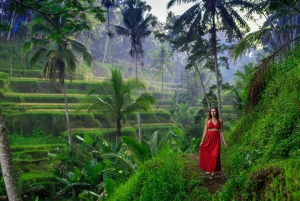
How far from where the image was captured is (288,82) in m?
4.81

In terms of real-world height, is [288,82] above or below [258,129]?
above

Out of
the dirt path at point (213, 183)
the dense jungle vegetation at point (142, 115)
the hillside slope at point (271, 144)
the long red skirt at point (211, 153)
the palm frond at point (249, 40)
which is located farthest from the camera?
the palm frond at point (249, 40)

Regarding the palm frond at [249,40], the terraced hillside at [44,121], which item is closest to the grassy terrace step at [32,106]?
the terraced hillside at [44,121]

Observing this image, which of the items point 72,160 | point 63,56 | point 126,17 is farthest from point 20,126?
point 126,17

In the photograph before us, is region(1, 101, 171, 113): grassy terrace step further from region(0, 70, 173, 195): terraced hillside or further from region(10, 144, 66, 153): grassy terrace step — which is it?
region(10, 144, 66, 153): grassy terrace step

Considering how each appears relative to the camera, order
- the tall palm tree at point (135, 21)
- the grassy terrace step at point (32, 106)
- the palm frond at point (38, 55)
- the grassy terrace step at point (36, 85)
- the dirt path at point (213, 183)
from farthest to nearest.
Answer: the grassy terrace step at point (36, 85), the grassy terrace step at point (32, 106), the tall palm tree at point (135, 21), the palm frond at point (38, 55), the dirt path at point (213, 183)

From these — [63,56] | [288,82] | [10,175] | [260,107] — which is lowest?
[10,175]

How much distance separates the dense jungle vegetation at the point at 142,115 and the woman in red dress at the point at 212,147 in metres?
0.19

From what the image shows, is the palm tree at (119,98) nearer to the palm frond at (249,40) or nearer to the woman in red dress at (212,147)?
the palm frond at (249,40)

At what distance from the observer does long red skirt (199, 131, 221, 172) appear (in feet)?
15.3

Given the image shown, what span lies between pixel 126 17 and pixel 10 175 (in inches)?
661

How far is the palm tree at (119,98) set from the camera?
1395 cm

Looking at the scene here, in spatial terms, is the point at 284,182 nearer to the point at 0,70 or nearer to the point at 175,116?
the point at 175,116

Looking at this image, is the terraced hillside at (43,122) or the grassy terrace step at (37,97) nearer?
the terraced hillside at (43,122)
